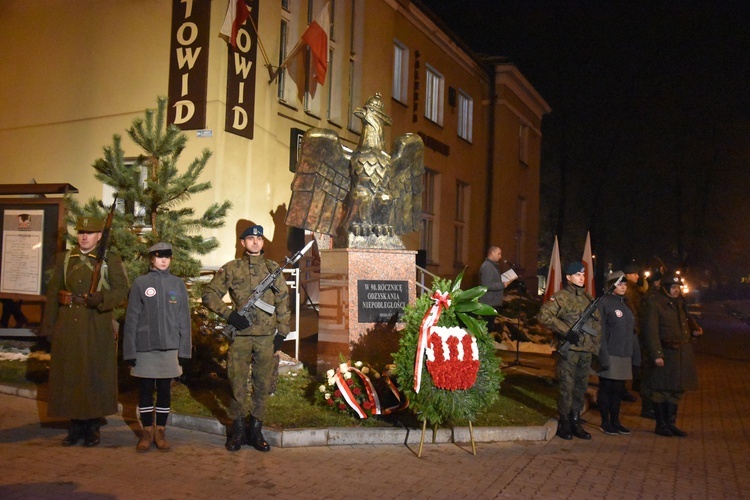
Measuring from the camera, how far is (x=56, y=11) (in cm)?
1444

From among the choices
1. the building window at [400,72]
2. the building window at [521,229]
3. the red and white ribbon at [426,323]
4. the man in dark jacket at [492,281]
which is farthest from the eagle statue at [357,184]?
the building window at [521,229]

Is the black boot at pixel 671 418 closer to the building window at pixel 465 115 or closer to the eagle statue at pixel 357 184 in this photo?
the eagle statue at pixel 357 184

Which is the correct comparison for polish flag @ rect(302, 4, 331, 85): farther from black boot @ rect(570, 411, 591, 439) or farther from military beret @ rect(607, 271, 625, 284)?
black boot @ rect(570, 411, 591, 439)

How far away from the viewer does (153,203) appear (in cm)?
917

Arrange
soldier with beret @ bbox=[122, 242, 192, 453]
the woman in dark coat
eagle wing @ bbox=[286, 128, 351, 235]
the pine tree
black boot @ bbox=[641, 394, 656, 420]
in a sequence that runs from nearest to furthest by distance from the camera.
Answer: soldier with beret @ bbox=[122, 242, 192, 453], the woman in dark coat, the pine tree, black boot @ bbox=[641, 394, 656, 420], eagle wing @ bbox=[286, 128, 351, 235]

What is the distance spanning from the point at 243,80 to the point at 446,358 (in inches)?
314

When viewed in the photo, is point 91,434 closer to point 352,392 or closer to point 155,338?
point 155,338

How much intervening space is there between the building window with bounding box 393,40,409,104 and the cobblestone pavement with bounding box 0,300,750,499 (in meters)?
14.1

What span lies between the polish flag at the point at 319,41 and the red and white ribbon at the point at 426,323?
813 cm

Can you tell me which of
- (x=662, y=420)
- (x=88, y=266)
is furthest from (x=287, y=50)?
(x=662, y=420)

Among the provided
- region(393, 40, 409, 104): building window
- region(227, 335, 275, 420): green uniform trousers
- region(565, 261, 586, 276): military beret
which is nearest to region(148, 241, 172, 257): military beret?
region(227, 335, 275, 420): green uniform trousers

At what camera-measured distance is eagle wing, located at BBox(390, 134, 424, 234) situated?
10.5 m

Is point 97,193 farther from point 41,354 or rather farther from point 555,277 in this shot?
point 555,277

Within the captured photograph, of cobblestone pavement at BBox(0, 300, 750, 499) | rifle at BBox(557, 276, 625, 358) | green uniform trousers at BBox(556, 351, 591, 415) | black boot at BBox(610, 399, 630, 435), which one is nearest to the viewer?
cobblestone pavement at BBox(0, 300, 750, 499)
